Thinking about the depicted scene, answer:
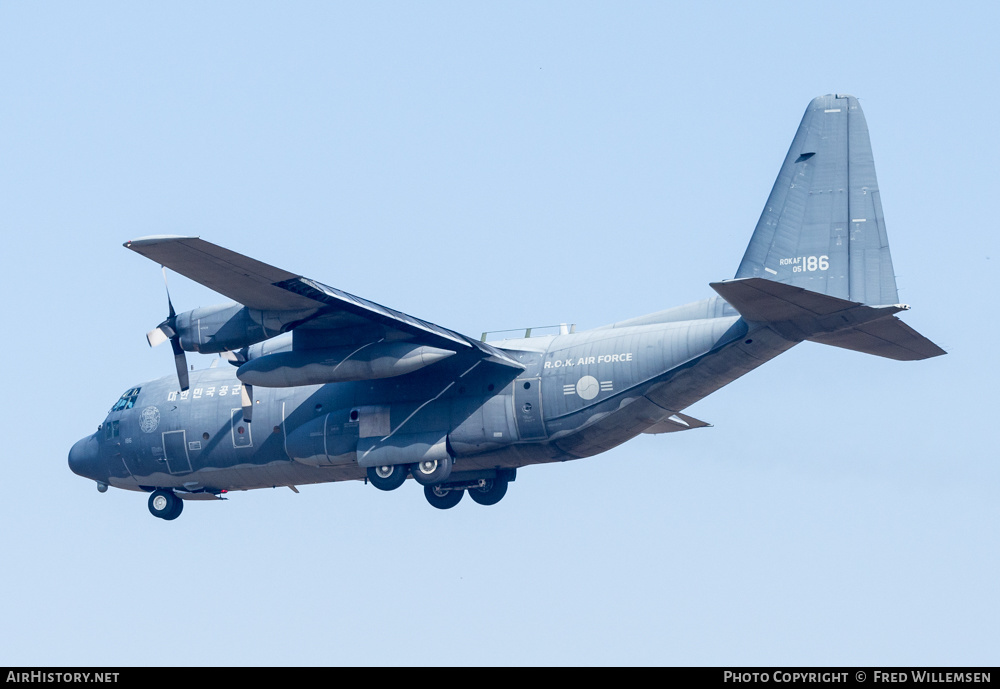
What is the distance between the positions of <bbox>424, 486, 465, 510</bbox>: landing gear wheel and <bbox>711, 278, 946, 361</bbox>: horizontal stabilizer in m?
8.14

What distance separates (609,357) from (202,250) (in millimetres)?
7575

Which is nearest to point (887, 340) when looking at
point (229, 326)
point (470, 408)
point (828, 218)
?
point (828, 218)

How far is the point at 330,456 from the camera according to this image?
28312mm

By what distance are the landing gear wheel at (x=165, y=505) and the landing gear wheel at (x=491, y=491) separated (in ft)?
21.7

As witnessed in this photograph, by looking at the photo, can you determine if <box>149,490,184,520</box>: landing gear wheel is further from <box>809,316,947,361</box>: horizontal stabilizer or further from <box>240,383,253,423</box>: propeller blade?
<box>809,316,947,361</box>: horizontal stabilizer

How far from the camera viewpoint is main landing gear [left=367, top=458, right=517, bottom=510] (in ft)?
90.1

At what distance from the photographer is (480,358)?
27.5 metres

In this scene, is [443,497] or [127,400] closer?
[443,497]

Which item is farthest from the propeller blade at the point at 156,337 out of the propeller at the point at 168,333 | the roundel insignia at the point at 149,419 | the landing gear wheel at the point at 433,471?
the landing gear wheel at the point at 433,471

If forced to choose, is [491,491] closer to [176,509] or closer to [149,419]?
[176,509]

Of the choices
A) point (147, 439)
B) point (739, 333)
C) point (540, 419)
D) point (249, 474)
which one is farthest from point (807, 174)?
point (147, 439)

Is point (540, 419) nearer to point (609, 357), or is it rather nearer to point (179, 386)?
point (609, 357)

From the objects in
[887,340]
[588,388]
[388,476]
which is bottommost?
[388,476]

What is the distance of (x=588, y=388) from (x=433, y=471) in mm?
3353
